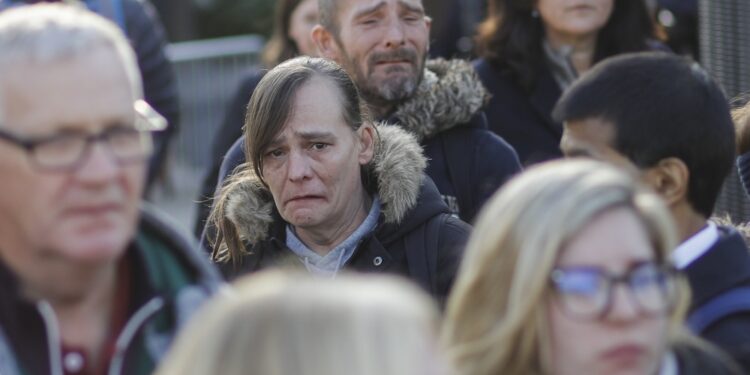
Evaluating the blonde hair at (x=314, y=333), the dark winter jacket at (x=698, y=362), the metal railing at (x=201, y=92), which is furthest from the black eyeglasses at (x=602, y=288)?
the metal railing at (x=201, y=92)

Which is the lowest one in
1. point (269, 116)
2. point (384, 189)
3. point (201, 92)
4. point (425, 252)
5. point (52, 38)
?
point (201, 92)

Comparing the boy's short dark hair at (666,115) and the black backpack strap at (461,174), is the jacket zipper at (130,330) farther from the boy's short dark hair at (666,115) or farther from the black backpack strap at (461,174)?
the black backpack strap at (461,174)

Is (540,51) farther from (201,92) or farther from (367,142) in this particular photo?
(201,92)

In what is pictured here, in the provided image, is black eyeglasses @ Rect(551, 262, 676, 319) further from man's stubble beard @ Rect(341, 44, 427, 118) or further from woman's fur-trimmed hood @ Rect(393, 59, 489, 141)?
man's stubble beard @ Rect(341, 44, 427, 118)

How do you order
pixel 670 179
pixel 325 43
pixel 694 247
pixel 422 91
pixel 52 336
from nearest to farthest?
1. pixel 52 336
2. pixel 694 247
3. pixel 670 179
4. pixel 422 91
5. pixel 325 43

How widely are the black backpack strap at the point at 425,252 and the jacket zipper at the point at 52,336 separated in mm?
1769

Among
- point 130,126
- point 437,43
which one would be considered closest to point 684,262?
point 130,126

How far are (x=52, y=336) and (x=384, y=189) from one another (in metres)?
1.98

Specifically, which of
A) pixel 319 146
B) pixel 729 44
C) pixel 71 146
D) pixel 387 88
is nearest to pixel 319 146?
pixel 319 146

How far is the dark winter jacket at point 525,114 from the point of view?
5539 mm

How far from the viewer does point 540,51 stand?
5797mm

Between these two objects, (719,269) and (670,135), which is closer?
(719,269)

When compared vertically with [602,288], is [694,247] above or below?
below

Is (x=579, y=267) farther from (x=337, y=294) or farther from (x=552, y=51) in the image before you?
(x=552, y=51)
